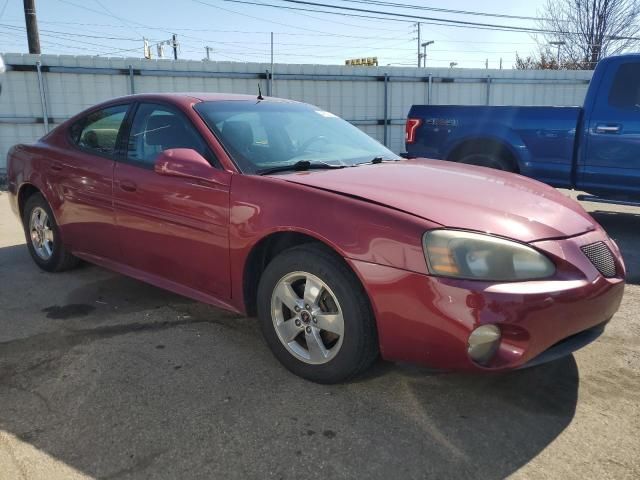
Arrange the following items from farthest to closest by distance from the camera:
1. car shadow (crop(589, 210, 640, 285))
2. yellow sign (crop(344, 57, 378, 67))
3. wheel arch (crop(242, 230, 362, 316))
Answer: yellow sign (crop(344, 57, 378, 67)) → car shadow (crop(589, 210, 640, 285)) → wheel arch (crop(242, 230, 362, 316))

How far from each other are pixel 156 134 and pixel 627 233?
5.59 m

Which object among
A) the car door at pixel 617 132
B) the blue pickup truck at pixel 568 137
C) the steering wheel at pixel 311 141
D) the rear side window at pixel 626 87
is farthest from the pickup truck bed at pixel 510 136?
the steering wheel at pixel 311 141

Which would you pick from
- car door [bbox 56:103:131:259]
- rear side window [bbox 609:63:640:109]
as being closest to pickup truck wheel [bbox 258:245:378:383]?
car door [bbox 56:103:131:259]

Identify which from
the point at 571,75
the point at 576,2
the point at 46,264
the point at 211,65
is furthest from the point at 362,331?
the point at 576,2

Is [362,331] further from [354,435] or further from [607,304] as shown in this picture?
[607,304]

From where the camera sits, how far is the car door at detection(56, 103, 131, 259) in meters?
3.89

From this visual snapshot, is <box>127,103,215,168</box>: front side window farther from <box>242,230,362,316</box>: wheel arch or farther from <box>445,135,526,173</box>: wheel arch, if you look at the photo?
<box>445,135,526,173</box>: wheel arch

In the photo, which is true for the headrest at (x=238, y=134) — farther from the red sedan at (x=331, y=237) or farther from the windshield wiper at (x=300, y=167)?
the windshield wiper at (x=300, y=167)

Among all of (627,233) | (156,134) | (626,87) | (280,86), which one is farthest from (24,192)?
(280,86)

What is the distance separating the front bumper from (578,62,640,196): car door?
4.11 meters

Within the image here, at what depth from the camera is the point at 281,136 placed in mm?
3619

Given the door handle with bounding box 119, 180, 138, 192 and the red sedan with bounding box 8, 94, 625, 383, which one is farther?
the door handle with bounding box 119, 180, 138, 192

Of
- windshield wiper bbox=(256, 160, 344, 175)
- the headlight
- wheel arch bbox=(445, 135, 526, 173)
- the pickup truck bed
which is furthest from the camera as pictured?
wheel arch bbox=(445, 135, 526, 173)

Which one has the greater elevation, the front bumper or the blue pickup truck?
the blue pickup truck
